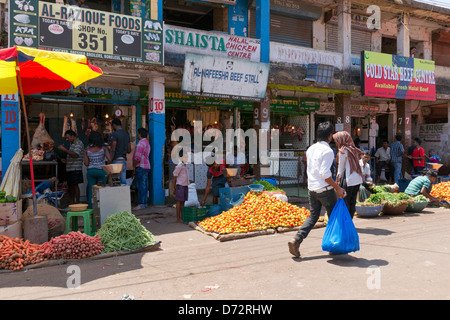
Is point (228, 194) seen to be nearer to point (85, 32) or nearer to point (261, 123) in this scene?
point (261, 123)

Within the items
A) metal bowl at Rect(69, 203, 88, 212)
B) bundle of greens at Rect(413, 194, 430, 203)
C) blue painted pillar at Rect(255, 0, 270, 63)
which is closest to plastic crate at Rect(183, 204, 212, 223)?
metal bowl at Rect(69, 203, 88, 212)

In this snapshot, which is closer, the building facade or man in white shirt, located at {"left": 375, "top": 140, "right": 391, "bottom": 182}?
the building facade

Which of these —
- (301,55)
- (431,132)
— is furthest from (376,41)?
(431,132)

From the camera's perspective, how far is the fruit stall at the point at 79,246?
5.26 metres

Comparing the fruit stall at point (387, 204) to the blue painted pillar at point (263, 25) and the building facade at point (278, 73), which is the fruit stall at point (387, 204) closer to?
the building facade at point (278, 73)

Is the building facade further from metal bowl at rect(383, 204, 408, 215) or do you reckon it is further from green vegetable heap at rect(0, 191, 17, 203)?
metal bowl at rect(383, 204, 408, 215)

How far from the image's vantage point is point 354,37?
15609mm

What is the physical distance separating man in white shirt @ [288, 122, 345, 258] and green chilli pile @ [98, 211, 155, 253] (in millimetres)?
2509

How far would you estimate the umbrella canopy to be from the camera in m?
5.37

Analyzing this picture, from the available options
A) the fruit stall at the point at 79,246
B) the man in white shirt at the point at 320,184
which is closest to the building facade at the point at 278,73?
the fruit stall at the point at 79,246

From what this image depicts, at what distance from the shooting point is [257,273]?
4.81 m

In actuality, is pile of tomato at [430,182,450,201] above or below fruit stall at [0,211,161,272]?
above

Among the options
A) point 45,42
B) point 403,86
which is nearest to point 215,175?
point 45,42

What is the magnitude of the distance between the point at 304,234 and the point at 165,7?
10169 mm
